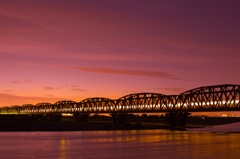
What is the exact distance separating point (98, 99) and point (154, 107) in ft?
144

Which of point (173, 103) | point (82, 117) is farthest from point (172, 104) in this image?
point (82, 117)

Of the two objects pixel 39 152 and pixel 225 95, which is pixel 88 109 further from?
pixel 39 152

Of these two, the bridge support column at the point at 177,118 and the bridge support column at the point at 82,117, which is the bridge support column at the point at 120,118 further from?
the bridge support column at the point at 177,118

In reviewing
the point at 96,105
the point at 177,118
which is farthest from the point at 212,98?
the point at 96,105

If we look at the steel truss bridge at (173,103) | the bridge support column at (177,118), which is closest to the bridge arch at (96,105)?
the steel truss bridge at (173,103)

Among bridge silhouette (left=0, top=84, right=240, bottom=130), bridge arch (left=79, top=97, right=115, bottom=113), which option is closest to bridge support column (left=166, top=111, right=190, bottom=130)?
bridge silhouette (left=0, top=84, right=240, bottom=130)

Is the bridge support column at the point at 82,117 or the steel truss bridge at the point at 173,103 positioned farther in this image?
the bridge support column at the point at 82,117

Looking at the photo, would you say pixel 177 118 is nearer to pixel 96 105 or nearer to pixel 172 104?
pixel 172 104

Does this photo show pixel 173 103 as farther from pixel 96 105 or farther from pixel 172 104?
pixel 96 105

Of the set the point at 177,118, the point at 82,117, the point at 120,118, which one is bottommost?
the point at 177,118

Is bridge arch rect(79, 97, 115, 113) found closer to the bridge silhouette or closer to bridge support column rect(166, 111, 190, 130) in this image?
the bridge silhouette

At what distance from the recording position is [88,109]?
183m

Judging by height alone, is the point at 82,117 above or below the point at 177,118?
above

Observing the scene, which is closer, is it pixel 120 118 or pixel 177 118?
pixel 177 118
